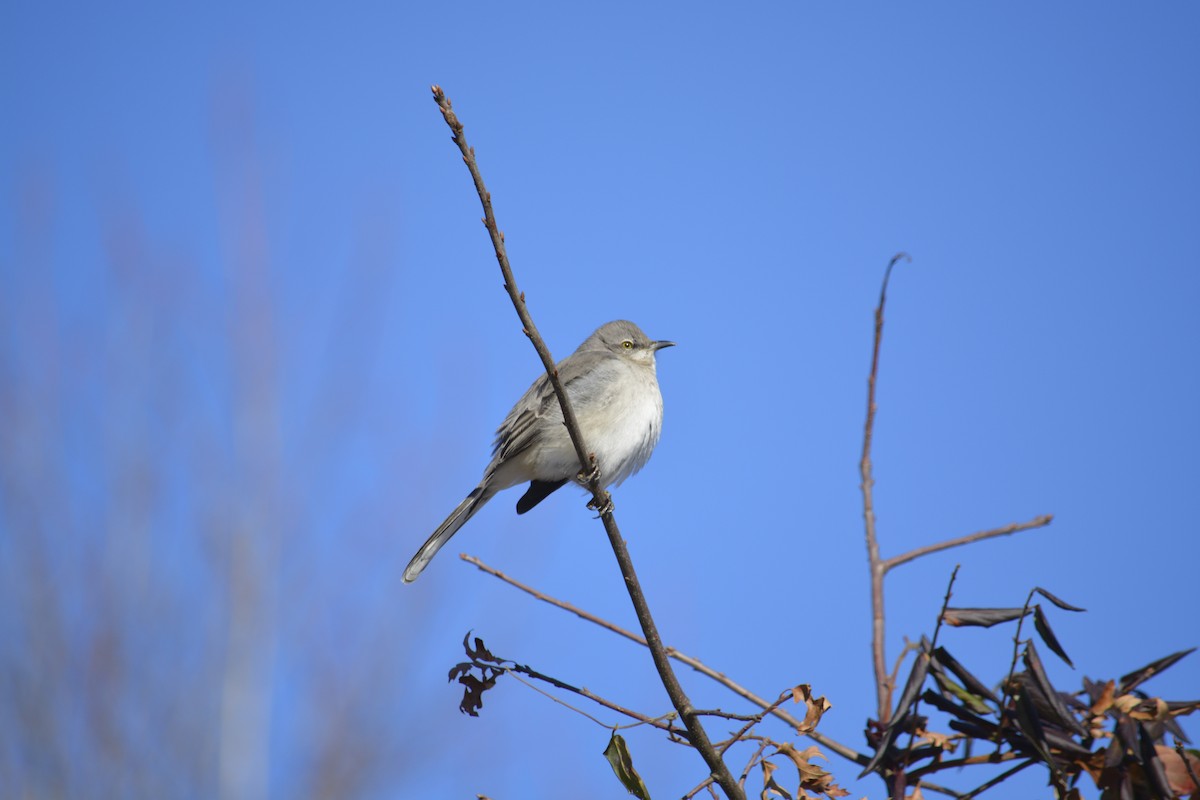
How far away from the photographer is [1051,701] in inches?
74.6

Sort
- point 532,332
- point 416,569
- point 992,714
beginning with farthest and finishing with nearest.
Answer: point 416,569, point 532,332, point 992,714

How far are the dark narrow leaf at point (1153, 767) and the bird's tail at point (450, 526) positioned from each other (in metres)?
4.00

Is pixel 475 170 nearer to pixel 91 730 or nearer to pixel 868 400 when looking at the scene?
pixel 868 400

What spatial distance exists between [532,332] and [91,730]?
7.73 m

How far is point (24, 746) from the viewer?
28.0ft

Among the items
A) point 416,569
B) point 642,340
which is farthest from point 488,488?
point 642,340

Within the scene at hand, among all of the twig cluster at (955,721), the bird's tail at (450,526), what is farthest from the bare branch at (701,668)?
the bird's tail at (450,526)

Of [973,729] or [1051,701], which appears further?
[973,729]

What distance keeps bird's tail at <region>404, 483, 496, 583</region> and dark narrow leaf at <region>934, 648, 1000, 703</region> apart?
3.57m

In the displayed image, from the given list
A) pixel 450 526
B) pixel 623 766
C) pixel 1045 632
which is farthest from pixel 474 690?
pixel 450 526

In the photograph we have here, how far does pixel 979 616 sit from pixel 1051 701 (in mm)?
341

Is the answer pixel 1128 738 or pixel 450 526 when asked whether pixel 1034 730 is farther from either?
pixel 450 526

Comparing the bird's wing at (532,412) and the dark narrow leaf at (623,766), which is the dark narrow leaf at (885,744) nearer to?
the dark narrow leaf at (623,766)

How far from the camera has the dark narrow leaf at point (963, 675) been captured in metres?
2.07
